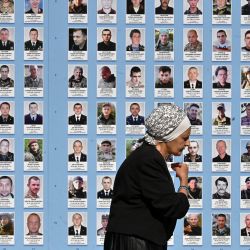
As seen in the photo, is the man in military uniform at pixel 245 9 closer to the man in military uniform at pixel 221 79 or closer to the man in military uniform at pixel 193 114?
the man in military uniform at pixel 221 79

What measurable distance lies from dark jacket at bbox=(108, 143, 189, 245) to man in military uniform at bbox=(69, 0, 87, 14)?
153 cm

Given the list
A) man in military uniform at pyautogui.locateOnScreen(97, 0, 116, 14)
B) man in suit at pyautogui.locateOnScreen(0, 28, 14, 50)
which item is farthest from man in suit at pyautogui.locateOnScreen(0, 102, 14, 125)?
man in military uniform at pyautogui.locateOnScreen(97, 0, 116, 14)

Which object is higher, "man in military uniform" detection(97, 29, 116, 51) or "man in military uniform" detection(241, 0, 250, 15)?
"man in military uniform" detection(241, 0, 250, 15)

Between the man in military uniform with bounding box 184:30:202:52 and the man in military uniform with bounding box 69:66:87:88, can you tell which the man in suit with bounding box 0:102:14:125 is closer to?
the man in military uniform with bounding box 69:66:87:88

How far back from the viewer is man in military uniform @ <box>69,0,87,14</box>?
4371 millimetres

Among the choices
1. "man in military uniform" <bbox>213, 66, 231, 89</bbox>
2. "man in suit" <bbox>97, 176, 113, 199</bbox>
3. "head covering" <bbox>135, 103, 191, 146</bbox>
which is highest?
"man in military uniform" <bbox>213, 66, 231, 89</bbox>

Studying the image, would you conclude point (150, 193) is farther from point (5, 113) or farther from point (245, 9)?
point (245, 9)

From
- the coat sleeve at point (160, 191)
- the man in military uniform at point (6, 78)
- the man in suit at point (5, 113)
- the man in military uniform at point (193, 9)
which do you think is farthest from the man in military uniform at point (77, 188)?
the coat sleeve at point (160, 191)

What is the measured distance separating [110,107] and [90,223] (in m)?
0.67

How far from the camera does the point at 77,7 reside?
4.38 metres

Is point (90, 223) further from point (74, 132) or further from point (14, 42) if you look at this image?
point (14, 42)

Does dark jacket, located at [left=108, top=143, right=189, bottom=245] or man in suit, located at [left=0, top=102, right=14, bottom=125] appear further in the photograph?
A: man in suit, located at [left=0, top=102, right=14, bottom=125]

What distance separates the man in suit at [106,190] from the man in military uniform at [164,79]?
59 centimetres

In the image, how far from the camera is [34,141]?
440cm
